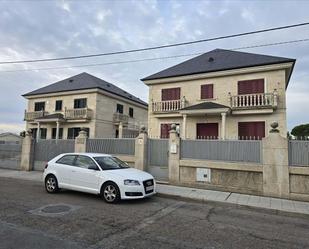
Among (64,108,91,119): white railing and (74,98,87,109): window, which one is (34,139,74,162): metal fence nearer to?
(64,108,91,119): white railing

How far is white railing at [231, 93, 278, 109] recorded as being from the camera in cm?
1618

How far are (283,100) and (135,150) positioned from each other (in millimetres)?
11444

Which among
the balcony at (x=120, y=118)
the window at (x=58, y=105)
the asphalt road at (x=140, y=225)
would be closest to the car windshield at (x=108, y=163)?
the asphalt road at (x=140, y=225)

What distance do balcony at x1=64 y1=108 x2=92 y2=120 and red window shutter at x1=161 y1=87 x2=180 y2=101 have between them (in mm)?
8866

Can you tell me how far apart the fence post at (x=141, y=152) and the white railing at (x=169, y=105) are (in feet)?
26.9

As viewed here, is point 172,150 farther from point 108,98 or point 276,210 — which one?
point 108,98

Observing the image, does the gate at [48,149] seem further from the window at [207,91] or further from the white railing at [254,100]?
the white railing at [254,100]

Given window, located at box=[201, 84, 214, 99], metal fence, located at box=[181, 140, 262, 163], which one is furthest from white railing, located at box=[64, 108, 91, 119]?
metal fence, located at box=[181, 140, 262, 163]

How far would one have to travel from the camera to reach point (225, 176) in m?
9.54

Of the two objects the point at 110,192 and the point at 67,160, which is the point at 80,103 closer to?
Result: the point at 67,160

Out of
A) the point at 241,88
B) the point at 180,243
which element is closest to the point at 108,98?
the point at 241,88

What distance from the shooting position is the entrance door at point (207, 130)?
18.5 meters

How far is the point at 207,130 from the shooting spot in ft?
61.7

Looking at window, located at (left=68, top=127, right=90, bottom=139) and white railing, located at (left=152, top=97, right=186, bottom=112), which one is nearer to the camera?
white railing, located at (left=152, top=97, right=186, bottom=112)
